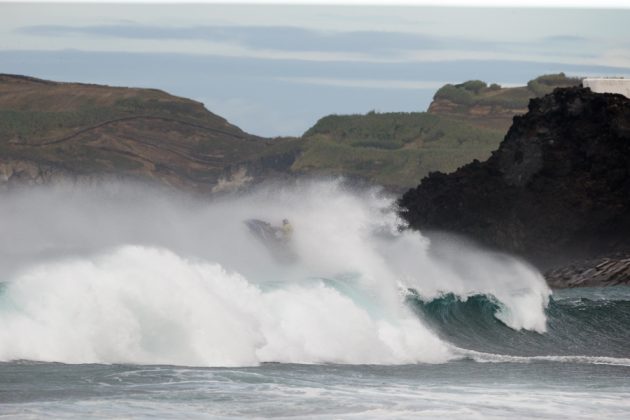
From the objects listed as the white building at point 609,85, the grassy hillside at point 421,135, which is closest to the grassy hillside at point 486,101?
the grassy hillside at point 421,135

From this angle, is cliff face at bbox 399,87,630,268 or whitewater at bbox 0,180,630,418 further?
cliff face at bbox 399,87,630,268

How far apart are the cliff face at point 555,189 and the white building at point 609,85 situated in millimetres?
2450

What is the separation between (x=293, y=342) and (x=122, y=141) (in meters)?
144

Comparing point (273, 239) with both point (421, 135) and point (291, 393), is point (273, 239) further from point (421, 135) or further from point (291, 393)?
point (421, 135)

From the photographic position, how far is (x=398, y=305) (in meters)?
37.9

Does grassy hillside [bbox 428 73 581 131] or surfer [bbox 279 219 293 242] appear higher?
grassy hillside [bbox 428 73 581 131]

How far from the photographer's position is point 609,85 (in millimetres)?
81938

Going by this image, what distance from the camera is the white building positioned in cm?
8143

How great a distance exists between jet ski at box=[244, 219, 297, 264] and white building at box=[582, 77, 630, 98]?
16.6 m

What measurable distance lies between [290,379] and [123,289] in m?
4.79

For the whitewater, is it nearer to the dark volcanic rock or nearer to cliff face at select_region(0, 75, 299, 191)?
the dark volcanic rock

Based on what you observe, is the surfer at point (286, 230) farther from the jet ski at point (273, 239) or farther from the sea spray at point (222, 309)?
the sea spray at point (222, 309)

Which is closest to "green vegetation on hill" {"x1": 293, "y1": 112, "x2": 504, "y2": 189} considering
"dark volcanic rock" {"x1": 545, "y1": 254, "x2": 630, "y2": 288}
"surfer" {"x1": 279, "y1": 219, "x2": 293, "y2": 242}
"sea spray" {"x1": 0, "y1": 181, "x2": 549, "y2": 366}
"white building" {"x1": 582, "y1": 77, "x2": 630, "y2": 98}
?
"surfer" {"x1": 279, "y1": 219, "x2": 293, "y2": 242}

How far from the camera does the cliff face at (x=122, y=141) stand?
162 metres
